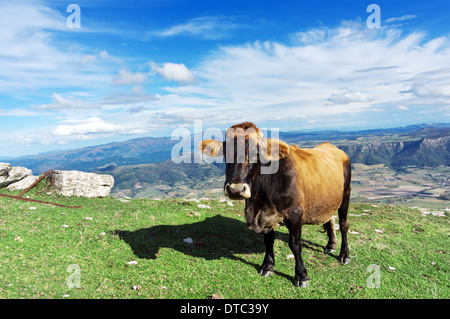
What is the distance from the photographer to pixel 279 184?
7168 mm

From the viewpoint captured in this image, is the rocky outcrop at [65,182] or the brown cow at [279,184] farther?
the rocky outcrop at [65,182]

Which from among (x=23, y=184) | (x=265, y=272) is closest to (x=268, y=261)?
(x=265, y=272)

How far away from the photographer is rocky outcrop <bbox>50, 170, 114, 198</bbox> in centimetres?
1500

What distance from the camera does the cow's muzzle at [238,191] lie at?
5.70 metres

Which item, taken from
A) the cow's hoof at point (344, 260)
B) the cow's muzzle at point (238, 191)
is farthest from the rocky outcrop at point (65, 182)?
the cow's hoof at point (344, 260)

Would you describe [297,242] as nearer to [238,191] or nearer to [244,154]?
[238,191]

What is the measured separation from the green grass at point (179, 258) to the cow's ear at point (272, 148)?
364 centimetres

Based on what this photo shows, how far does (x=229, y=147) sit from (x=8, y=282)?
582 cm

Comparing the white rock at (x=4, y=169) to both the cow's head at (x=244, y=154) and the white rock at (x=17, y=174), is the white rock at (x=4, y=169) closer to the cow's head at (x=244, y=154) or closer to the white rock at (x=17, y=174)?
the white rock at (x=17, y=174)

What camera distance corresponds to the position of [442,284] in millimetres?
8094

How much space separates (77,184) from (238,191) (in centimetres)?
1322
